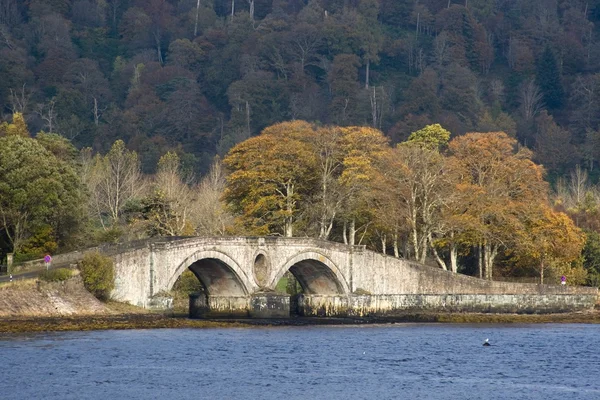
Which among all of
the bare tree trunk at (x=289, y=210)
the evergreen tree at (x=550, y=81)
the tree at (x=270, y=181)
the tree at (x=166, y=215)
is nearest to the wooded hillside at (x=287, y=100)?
the evergreen tree at (x=550, y=81)

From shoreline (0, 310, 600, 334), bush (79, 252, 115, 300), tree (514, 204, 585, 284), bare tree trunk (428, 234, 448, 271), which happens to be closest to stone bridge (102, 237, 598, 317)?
shoreline (0, 310, 600, 334)

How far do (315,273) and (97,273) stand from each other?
1975 cm

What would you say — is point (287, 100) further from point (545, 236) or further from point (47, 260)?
point (47, 260)

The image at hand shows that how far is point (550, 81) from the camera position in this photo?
196 meters

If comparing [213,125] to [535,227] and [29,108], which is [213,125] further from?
[535,227]

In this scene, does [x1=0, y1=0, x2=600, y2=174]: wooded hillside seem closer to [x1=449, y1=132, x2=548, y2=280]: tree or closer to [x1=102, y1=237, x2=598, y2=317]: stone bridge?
[x1=449, y1=132, x2=548, y2=280]: tree

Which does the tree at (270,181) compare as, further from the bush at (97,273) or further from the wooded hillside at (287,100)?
the wooded hillside at (287,100)

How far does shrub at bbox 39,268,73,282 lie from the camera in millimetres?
70812

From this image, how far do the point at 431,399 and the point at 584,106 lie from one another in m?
135

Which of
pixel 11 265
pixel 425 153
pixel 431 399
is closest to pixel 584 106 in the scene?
pixel 425 153

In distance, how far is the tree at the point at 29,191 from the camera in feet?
267

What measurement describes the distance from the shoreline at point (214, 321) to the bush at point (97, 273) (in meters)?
1.62

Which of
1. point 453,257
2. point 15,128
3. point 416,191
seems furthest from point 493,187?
point 15,128

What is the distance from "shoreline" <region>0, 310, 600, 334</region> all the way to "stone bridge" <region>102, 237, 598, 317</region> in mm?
1179
